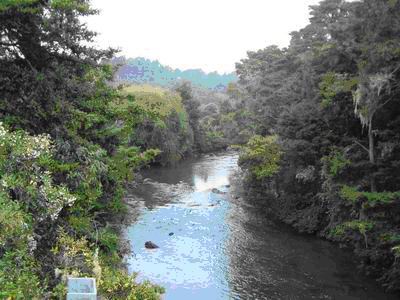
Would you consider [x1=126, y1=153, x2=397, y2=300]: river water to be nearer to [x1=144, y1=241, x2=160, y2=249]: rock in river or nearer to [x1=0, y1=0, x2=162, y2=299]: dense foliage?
[x1=144, y1=241, x2=160, y2=249]: rock in river

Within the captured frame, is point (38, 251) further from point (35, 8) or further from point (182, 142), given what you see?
point (182, 142)

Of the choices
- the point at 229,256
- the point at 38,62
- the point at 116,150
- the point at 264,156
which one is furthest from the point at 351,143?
the point at 38,62

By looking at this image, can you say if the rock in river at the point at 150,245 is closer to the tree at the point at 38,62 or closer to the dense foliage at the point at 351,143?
the dense foliage at the point at 351,143

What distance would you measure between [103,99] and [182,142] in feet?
165

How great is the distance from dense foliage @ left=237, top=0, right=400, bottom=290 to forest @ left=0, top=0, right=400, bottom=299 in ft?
0.27

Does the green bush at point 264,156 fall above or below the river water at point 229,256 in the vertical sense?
above

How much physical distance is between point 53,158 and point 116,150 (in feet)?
28.8

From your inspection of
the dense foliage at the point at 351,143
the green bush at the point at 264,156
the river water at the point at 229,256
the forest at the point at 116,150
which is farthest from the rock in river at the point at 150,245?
the green bush at the point at 264,156

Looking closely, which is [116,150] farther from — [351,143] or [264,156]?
[264,156]

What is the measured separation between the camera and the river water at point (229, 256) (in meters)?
22.0

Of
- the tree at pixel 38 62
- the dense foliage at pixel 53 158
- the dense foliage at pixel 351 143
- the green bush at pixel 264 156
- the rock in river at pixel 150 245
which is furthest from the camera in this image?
the green bush at pixel 264 156

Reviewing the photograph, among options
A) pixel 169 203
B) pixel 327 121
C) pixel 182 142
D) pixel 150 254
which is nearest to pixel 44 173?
pixel 150 254

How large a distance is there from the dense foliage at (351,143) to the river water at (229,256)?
1.76 meters

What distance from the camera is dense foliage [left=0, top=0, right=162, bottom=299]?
30.9 ft
